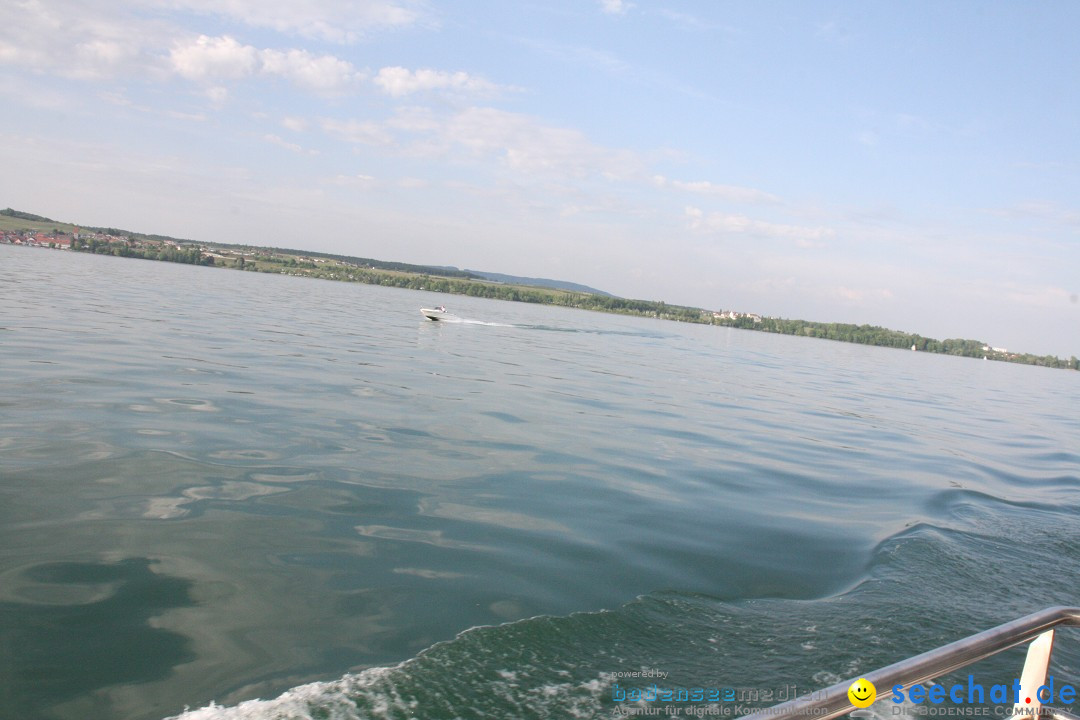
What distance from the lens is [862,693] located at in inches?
94.2

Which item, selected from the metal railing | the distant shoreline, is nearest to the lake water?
the metal railing

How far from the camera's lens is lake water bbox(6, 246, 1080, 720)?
17.8ft

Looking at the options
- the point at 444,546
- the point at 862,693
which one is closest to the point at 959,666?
the point at 862,693

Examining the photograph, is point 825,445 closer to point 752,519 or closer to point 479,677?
point 752,519

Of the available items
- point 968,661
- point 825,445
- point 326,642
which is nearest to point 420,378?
point 825,445

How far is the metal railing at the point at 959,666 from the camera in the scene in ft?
7.63

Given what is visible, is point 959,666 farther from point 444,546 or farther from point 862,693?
point 444,546

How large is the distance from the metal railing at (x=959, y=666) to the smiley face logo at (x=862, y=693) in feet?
0.06

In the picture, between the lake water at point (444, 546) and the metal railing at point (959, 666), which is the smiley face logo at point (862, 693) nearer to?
the metal railing at point (959, 666)

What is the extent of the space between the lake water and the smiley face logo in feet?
10.2

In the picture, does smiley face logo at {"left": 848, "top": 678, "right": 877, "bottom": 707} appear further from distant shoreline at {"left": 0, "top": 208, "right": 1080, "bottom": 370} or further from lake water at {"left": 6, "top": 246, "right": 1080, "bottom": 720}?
distant shoreline at {"left": 0, "top": 208, "right": 1080, "bottom": 370}

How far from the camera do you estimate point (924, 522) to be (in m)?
11.5

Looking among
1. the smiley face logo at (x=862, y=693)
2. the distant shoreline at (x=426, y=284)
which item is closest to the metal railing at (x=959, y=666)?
the smiley face logo at (x=862, y=693)

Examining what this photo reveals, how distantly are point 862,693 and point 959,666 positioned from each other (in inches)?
26.3
